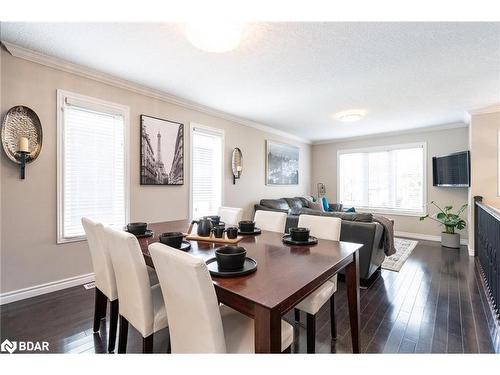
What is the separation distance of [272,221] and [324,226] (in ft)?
1.75

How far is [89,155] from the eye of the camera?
2.85m

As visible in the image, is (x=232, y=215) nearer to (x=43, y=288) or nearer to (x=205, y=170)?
(x=205, y=170)

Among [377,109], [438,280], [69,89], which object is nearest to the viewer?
[69,89]

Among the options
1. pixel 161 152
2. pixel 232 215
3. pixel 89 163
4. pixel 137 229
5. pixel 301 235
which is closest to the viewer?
pixel 301 235

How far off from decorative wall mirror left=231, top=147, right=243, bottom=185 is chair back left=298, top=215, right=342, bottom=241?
263cm

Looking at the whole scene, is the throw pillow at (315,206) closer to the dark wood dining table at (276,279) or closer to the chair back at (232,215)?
the chair back at (232,215)

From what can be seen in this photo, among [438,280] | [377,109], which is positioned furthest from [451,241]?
[377,109]

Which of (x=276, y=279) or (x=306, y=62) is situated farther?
(x=306, y=62)

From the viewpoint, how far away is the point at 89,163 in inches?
112

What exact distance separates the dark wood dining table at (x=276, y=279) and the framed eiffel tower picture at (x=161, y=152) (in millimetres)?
1698

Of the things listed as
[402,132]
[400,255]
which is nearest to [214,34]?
[400,255]

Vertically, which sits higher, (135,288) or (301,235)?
(301,235)

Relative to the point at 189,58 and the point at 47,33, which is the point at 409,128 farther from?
the point at 47,33
